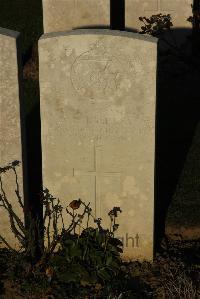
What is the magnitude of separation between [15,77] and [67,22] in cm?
Answer: 371

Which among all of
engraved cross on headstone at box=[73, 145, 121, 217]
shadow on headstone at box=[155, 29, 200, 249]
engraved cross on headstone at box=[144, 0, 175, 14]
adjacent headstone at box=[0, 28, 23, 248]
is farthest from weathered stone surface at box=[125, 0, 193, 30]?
engraved cross on headstone at box=[73, 145, 121, 217]

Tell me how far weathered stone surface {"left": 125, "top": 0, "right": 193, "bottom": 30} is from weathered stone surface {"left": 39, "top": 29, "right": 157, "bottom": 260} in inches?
174

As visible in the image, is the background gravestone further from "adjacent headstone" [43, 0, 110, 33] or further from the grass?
the grass

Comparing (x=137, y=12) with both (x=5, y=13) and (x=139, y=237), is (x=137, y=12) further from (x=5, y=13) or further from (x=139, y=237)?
(x=139, y=237)

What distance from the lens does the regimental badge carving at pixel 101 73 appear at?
4.82 meters

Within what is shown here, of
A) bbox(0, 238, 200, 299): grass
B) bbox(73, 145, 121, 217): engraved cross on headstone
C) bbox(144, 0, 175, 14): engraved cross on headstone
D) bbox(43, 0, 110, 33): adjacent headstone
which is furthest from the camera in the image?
bbox(144, 0, 175, 14): engraved cross on headstone

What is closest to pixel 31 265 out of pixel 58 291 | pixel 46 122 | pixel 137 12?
pixel 58 291

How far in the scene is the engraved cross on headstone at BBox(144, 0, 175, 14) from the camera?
8.98m

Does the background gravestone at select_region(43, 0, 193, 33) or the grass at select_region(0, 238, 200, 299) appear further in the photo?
the background gravestone at select_region(43, 0, 193, 33)

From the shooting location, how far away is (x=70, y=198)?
5207mm

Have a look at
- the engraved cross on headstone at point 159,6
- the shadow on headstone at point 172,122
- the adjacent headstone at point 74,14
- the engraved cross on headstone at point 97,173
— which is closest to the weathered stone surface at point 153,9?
the engraved cross on headstone at point 159,6

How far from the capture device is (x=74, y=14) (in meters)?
8.47

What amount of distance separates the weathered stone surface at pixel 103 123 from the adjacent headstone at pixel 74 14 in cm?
368

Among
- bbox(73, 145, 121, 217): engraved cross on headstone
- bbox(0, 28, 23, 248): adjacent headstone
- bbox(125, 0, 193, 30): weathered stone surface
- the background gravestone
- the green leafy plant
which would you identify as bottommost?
the green leafy plant
